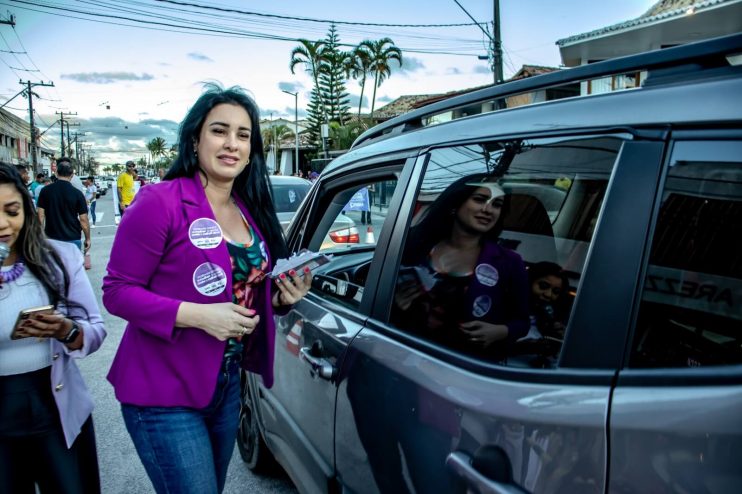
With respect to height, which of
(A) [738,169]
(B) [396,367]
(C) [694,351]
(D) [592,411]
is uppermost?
(A) [738,169]

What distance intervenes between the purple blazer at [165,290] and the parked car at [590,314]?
1.62ft

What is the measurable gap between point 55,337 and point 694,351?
2.02 meters

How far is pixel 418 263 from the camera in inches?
70.5

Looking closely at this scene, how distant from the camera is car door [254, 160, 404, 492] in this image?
1889 mm

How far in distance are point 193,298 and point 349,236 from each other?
6.22 feet

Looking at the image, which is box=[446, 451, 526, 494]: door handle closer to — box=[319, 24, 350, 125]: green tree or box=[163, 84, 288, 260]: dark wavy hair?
box=[163, 84, 288, 260]: dark wavy hair

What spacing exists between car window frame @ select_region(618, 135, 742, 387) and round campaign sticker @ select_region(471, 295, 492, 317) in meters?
0.74

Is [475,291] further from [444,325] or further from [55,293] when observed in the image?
[55,293]

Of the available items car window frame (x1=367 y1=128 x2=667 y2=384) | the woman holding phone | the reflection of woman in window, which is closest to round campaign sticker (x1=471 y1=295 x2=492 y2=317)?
the reflection of woman in window

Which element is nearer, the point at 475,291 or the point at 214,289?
the point at 214,289

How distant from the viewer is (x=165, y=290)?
5.30ft

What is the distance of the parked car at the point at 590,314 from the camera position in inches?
36.4

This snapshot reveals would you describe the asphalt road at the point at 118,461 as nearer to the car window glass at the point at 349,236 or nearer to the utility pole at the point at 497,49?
the car window glass at the point at 349,236

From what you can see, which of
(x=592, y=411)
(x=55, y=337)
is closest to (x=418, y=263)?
(x=592, y=411)
